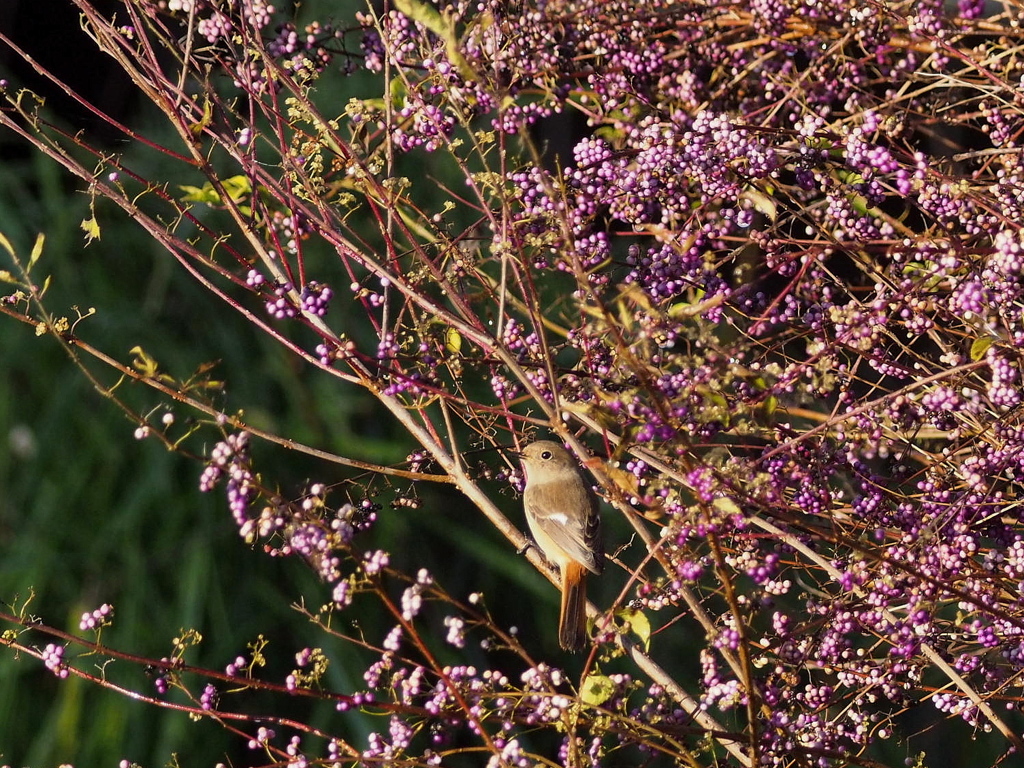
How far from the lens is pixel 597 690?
3.18 feet

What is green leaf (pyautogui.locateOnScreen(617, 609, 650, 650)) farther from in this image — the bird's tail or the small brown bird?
the small brown bird

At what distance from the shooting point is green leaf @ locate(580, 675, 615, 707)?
95 cm

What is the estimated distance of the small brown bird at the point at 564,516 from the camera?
65.0 inches

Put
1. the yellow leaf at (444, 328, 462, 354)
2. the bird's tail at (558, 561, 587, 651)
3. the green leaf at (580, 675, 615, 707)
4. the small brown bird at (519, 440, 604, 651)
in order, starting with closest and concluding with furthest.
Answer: the green leaf at (580, 675, 615, 707) < the yellow leaf at (444, 328, 462, 354) < the bird's tail at (558, 561, 587, 651) < the small brown bird at (519, 440, 604, 651)

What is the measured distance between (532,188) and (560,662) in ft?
7.12

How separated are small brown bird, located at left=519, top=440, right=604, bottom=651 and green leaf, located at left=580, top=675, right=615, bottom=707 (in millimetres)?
567

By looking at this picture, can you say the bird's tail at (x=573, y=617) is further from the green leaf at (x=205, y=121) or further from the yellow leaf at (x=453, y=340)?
the green leaf at (x=205, y=121)

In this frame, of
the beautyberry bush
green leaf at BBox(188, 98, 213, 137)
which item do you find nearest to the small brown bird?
the beautyberry bush

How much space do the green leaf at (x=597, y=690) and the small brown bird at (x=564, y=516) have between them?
1.86ft

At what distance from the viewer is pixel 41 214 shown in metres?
3.02

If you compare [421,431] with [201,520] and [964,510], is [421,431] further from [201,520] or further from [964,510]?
[201,520]

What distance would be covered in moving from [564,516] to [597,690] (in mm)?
846

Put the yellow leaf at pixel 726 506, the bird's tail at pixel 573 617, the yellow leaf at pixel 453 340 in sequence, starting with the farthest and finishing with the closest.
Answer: the bird's tail at pixel 573 617, the yellow leaf at pixel 453 340, the yellow leaf at pixel 726 506

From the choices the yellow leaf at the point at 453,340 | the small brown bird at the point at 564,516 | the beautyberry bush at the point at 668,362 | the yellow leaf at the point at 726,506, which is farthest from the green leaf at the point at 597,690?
the small brown bird at the point at 564,516
